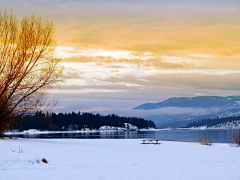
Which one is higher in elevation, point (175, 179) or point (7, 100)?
point (7, 100)

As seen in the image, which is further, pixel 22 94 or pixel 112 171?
pixel 22 94

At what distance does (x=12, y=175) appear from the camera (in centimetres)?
1562

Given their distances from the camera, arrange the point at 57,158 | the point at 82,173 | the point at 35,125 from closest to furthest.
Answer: the point at 82,173 < the point at 57,158 < the point at 35,125

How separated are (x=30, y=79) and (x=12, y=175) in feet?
50.6

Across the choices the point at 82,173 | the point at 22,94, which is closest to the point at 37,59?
the point at 22,94

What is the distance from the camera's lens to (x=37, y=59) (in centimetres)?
2950

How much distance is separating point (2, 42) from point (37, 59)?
3.60 meters

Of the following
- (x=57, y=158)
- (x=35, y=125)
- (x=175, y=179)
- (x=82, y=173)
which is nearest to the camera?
(x=175, y=179)

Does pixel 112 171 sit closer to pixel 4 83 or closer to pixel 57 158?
pixel 57 158

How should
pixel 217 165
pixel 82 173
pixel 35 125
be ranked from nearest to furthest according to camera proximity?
pixel 82 173 → pixel 217 165 → pixel 35 125

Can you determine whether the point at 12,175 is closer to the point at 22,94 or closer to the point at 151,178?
the point at 151,178

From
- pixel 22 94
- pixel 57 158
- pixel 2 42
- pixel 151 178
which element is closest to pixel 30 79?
pixel 22 94

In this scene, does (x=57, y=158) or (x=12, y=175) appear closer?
(x=12, y=175)

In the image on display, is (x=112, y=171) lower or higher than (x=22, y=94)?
lower
